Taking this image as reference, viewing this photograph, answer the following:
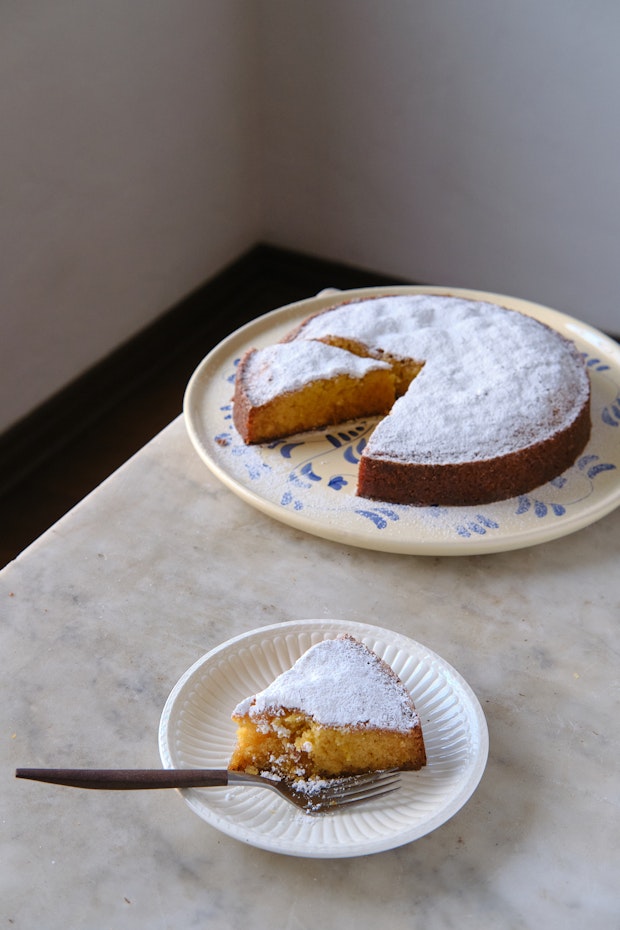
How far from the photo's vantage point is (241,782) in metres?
0.90

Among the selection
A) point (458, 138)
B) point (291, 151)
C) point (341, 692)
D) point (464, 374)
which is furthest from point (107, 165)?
point (341, 692)

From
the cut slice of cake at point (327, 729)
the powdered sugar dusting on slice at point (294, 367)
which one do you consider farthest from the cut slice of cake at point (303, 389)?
the cut slice of cake at point (327, 729)

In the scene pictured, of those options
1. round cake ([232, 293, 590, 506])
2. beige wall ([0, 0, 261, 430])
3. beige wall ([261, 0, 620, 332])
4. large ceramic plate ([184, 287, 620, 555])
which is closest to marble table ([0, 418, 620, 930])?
large ceramic plate ([184, 287, 620, 555])

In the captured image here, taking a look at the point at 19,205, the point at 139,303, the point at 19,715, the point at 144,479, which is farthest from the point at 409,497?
the point at 139,303

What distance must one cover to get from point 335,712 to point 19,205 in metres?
2.03

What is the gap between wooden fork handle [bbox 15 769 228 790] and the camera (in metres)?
0.86

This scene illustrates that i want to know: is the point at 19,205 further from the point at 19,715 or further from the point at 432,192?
the point at 19,715

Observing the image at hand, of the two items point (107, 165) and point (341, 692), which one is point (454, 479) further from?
point (107, 165)

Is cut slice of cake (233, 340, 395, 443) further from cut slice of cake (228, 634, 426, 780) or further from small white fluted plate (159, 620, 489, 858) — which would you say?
cut slice of cake (228, 634, 426, 780)

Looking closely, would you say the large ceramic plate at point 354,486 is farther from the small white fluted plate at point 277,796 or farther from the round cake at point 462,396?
the small white fluted plate at point 277,796

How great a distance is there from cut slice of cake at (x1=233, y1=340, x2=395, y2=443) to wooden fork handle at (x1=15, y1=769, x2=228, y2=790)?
773mm

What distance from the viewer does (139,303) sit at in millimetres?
3164

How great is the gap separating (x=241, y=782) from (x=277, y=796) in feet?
0.18

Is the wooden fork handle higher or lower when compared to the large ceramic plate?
higher
